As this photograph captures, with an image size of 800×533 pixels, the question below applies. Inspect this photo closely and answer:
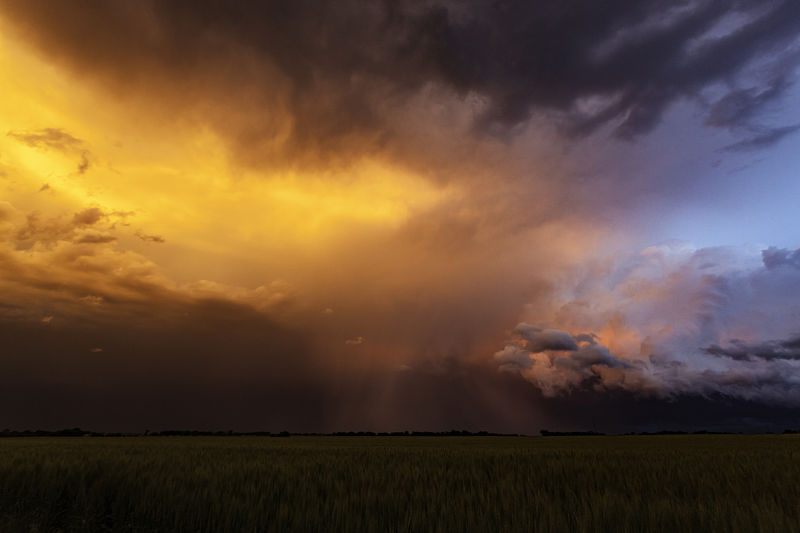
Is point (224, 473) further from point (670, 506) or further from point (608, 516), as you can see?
point (670, 506)

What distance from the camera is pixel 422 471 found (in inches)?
341

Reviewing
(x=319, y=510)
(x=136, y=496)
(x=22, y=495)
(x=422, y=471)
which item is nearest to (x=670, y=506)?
(x=319, y=510)

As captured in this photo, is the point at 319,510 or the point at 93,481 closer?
the point at 319,510

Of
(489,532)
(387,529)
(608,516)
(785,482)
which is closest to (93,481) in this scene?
(387,529)

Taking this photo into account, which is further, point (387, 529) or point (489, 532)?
point (387, 529)

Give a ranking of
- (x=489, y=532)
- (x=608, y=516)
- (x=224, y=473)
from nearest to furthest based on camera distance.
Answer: (x=489, y=532) < (x=608, y=516) < (x=224, y=473)

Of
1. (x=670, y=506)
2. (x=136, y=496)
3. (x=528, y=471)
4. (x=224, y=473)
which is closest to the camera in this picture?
(x=670, y=506)

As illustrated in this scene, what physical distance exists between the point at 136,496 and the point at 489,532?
16.1 ft

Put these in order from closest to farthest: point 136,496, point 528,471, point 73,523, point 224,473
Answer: point 73,523
point 136,496
point 224,473
point 528,471

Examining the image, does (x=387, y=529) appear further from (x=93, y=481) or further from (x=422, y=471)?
(x=93, y=481)

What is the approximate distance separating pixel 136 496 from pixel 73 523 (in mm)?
718

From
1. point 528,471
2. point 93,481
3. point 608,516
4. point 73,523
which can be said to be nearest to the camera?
point 608,516

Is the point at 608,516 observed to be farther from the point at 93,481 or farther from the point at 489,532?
the point at 93,481

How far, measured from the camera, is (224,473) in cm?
785
